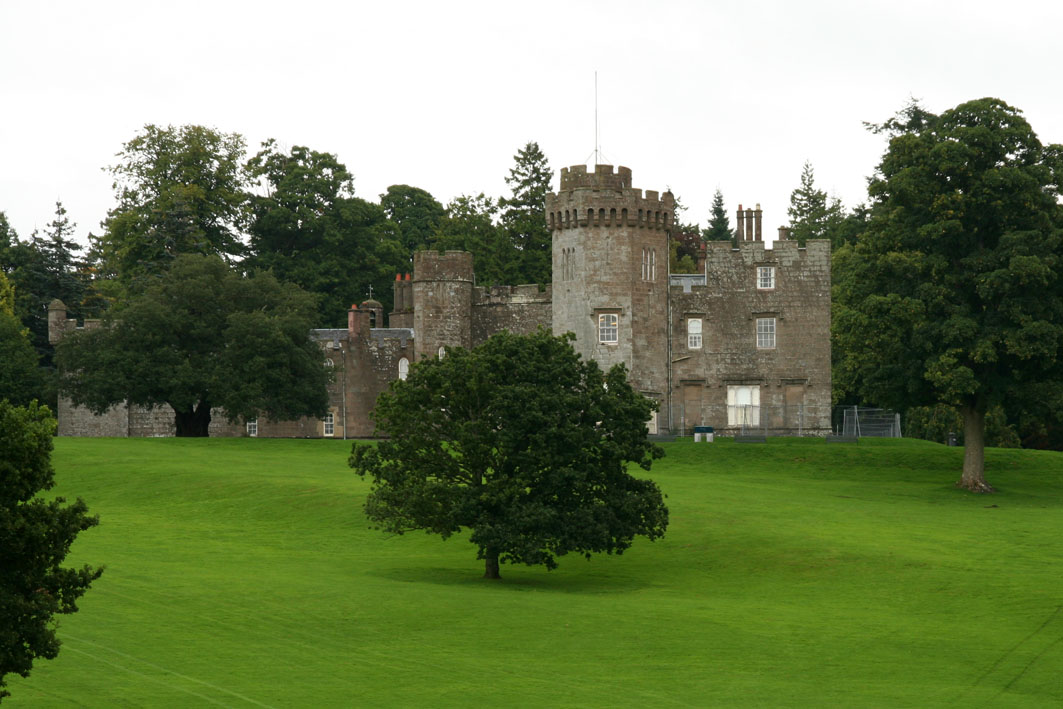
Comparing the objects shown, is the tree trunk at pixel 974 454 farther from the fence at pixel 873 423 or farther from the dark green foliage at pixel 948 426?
the dark green foliage at pixel 948 426

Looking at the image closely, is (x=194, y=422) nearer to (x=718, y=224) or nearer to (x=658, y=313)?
(x=658, y=313)

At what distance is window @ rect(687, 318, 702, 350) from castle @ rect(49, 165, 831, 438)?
0.15ft

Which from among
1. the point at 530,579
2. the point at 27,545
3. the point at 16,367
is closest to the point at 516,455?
the point at 530,579

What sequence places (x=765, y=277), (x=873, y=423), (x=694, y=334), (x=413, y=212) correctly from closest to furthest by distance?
(x=694, y=334) → (x=765, y=277) → (x=873, y=423) → (x=413, y=212)

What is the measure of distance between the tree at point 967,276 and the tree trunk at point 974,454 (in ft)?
0.16

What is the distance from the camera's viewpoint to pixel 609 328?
6850cm

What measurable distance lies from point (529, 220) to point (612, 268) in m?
31.4

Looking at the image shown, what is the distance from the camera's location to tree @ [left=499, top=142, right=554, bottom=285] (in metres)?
94.8

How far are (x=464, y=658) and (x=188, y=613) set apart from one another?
→ 21.4ft

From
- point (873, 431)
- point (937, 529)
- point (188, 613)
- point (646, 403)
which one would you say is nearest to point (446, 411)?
point (646, 403)

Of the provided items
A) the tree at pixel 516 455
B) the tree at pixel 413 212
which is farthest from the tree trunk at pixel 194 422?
the tree at pixel 413 212

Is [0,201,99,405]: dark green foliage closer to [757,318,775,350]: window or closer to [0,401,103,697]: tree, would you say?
[757,318,775,350]: window

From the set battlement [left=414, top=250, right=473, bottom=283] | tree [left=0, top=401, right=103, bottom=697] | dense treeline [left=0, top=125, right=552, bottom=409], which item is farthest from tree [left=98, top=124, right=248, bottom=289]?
tree [left=0, top=401, right=103, bottom=697]

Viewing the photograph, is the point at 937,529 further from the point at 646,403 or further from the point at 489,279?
the point at 489,279
